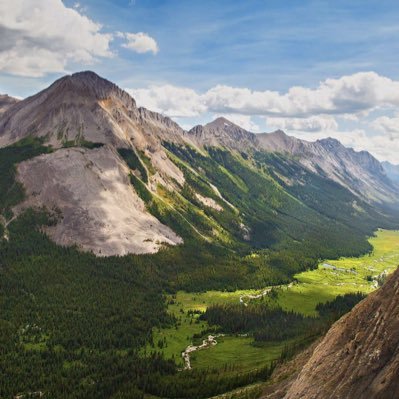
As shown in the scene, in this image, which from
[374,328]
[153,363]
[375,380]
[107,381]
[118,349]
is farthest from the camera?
[118,349]

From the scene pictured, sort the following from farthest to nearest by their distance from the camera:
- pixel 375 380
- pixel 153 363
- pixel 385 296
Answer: pixel 153 363 < pixel 385 296 < pixel 375 380

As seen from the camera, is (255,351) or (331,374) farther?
(255,351)

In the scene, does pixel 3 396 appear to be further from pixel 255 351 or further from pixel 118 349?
pixel 255 351

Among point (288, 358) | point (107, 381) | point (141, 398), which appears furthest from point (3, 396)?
point (288, 358)

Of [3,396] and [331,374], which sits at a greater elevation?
[331,374]

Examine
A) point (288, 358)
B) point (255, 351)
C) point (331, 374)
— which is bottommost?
point (255, 351)

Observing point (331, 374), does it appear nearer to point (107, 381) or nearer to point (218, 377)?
point (218, 377)
